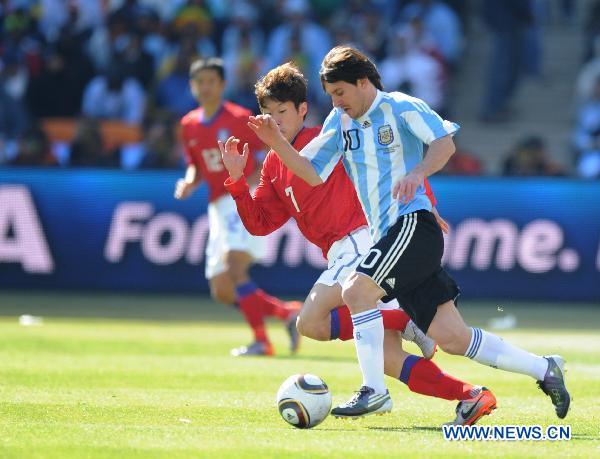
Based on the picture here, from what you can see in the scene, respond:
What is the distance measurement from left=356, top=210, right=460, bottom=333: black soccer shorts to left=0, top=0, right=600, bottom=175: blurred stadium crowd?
11.2 m

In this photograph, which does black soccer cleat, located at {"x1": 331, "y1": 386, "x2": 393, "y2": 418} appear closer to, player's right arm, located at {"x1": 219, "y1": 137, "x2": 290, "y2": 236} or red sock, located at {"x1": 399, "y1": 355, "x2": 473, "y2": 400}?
red sock, located at {"x1": 399, "y1": 355, "x2": 473, "y2": 400}

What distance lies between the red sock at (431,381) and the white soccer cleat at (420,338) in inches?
7.7

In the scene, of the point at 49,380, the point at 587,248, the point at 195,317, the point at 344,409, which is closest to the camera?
the point at 344,409

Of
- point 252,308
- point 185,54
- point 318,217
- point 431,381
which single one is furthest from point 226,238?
point 185,54

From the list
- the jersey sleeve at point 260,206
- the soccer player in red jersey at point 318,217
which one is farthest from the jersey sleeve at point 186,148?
the jersey sleeve at point 260,206

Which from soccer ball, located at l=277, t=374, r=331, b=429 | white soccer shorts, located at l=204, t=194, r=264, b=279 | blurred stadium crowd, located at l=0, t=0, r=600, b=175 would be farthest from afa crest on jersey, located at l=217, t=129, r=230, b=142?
blurred stadium crowd, located at l=0, t=0, r=600, b=175

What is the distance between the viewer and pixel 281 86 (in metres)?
8.12

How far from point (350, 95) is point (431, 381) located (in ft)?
5.75

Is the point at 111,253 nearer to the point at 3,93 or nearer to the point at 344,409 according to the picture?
the point at 3,93

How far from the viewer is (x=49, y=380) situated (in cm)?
965

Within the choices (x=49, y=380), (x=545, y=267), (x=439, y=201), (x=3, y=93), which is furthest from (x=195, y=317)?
(x=3, y=93)

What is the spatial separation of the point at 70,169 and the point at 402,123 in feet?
32.8

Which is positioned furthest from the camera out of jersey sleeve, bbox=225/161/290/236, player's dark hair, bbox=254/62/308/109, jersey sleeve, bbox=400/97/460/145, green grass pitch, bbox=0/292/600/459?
player's dark hair, bbox=254/62/308/109

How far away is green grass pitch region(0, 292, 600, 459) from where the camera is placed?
665cm
